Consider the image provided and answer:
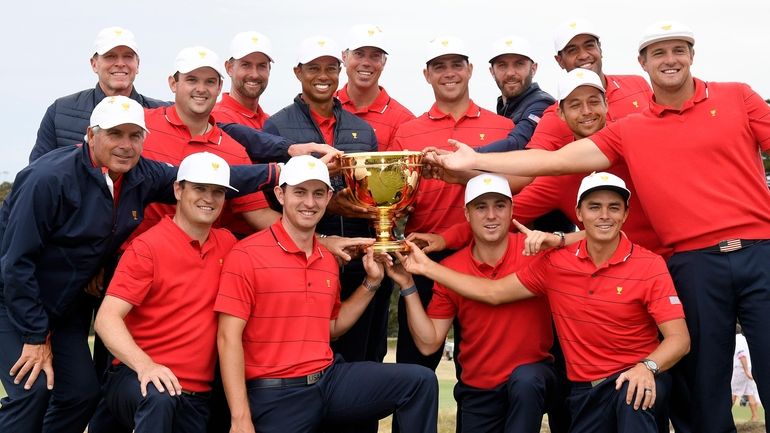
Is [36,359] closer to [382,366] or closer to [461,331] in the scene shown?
[382,366]

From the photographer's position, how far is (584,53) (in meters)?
7.65

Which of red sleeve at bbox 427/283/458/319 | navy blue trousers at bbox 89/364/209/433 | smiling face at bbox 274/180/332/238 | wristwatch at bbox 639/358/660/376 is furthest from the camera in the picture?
red sleeve at bbox 427/283/458/319

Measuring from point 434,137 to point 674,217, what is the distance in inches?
83.1

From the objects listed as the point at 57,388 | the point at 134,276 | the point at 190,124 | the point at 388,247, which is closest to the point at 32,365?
the point at 57,388

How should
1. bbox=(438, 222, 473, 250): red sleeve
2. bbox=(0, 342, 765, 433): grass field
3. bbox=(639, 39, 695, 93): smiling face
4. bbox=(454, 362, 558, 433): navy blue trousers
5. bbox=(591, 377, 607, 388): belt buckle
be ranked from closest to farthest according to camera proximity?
bbox=(639, 39, 695, 93): smiling face < bbox=(591, 377, 607, 388): belt buckle < bbox=(454, 362, 558, 433): navy blue trousers < bbox=(438, 222, 473, 250): red sleeve < bbox=(0, 342, 765, 433): grass field

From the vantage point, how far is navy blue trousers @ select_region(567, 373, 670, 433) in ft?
20.2

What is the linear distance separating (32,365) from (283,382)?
1.69 meters

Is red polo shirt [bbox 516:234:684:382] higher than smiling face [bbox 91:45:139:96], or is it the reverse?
smiling face [bbox 91:45:139:96]

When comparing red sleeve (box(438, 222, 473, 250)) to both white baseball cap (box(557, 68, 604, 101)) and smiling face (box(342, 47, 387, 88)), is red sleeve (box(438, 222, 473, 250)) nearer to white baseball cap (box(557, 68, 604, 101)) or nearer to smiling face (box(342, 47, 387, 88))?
white baseball cap (box(557, 68, 604, 101))

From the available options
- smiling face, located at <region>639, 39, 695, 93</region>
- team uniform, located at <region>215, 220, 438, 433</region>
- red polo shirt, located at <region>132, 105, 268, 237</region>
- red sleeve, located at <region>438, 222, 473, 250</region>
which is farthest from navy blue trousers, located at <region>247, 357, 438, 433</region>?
smiling face, located at <region>639, 39, 695, 93</region>

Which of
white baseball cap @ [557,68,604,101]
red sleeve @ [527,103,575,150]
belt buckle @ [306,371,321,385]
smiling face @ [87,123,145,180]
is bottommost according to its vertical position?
belt buckle @ [306,371,321,385]

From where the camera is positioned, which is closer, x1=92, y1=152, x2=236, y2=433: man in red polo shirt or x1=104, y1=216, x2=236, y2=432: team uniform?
x1=92, y1=152, x2=236, y2=433: man in red polo shirt

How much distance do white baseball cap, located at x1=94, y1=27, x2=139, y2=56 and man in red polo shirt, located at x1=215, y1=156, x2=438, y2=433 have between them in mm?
2118

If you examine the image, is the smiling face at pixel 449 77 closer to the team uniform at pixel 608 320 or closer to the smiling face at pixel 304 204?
the smiling face at pixel 304 204
